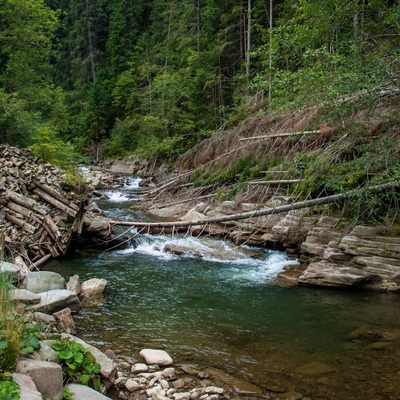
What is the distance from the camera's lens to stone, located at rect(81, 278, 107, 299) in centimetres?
767

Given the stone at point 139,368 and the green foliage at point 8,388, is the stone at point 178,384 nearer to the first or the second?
the stone at point 139,368

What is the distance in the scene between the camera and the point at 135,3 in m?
46.5

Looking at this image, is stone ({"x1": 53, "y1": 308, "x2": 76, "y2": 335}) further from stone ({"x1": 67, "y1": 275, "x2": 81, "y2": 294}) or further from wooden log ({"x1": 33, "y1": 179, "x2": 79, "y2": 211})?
wooden log ({"x1": 33, "y1": 179, "x2": 79, "y2": 211})

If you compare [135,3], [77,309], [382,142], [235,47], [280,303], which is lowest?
[280,303]

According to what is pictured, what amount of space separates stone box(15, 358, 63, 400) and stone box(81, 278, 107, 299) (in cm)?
436

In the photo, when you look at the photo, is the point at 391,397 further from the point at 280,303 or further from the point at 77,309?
the point at 77,309

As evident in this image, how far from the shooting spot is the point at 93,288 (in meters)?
7.77

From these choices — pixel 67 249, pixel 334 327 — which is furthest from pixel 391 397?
pixel 67 249

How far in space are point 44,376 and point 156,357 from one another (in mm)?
2223

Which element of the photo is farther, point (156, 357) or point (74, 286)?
point (74, 286)

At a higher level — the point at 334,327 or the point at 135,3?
the point at 135,3

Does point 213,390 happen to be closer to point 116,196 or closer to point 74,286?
point 74,286

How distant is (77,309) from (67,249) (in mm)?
4536

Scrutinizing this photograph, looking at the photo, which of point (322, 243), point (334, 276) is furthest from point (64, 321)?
point (322, 243)
